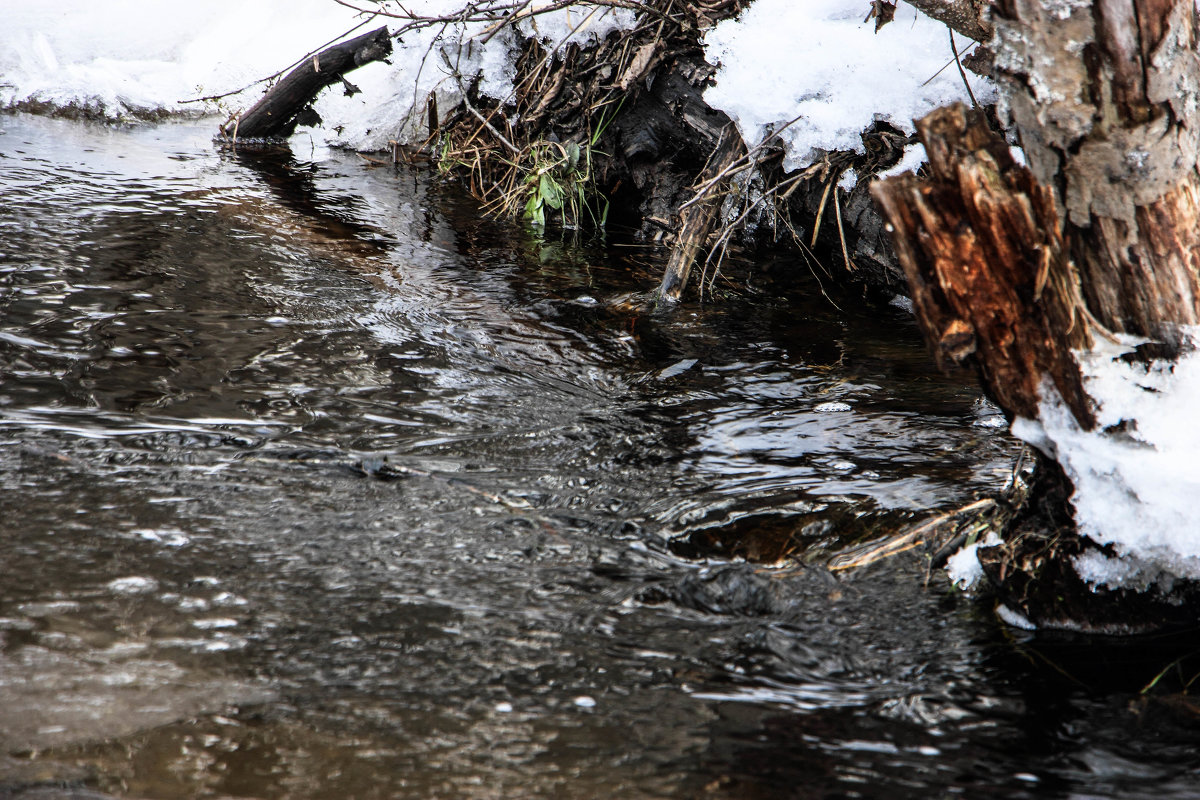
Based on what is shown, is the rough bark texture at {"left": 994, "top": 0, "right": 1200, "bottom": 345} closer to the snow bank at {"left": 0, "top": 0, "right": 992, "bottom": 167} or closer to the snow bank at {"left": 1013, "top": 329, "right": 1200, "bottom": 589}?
the snow bank at {"left": 1013, "top": 329, "right": 1200, "bottom": 589}

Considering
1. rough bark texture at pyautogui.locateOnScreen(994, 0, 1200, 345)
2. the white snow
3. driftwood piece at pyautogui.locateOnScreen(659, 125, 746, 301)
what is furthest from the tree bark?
driftwood piece at pyautogui.locateOnScreen(659, 125, 746, 301)

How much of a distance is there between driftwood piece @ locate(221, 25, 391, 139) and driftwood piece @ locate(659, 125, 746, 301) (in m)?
3.39

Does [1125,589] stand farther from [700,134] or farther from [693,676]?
[700,134]

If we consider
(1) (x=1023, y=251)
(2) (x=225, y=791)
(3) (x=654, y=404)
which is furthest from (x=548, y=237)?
(2) (x=225, y=791)

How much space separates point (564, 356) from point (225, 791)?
2.63 m

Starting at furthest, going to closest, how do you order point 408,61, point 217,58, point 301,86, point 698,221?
point 217,58 < point 301,86 < point 408,61 < point 698,221

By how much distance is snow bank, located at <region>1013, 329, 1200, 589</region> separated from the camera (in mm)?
1948

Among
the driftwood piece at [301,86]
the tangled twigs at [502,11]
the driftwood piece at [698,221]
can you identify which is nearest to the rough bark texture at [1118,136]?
the driftwood piece at [698,221]

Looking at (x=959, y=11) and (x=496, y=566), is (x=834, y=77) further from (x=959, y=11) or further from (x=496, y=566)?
(x=496, y=566)

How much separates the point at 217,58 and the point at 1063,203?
9957 millimetres

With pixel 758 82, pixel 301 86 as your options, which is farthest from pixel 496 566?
pixel 301 86

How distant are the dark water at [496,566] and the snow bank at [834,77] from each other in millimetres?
953

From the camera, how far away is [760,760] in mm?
1759

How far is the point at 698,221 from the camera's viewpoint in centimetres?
462
